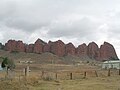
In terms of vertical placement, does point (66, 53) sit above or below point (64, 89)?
above

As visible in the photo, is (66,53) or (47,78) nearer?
(47,78)

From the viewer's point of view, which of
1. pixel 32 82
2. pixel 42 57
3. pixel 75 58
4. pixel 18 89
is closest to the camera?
pixel 18 89

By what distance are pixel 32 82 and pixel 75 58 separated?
163m

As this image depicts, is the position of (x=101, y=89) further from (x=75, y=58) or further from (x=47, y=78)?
(x=75, y=58)

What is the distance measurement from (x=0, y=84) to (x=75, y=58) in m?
167

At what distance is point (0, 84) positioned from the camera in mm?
22328

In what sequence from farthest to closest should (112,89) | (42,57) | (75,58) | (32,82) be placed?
(75,58) < (42,57) < (32,82) < (112,89)

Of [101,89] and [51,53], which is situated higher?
[51,53]

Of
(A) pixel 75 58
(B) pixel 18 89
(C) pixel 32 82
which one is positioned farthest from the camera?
(A) pixel 75 58

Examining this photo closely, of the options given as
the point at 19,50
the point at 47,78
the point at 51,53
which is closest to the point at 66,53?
the point at 51,53

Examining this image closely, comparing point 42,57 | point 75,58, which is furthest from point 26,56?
point 75,58

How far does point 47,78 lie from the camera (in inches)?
1280

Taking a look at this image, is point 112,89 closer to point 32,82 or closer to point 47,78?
point 32,82

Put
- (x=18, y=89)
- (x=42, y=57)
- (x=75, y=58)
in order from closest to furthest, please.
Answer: (x=18, y=89)
(x=42, y=57)
(x=75, y=58)
